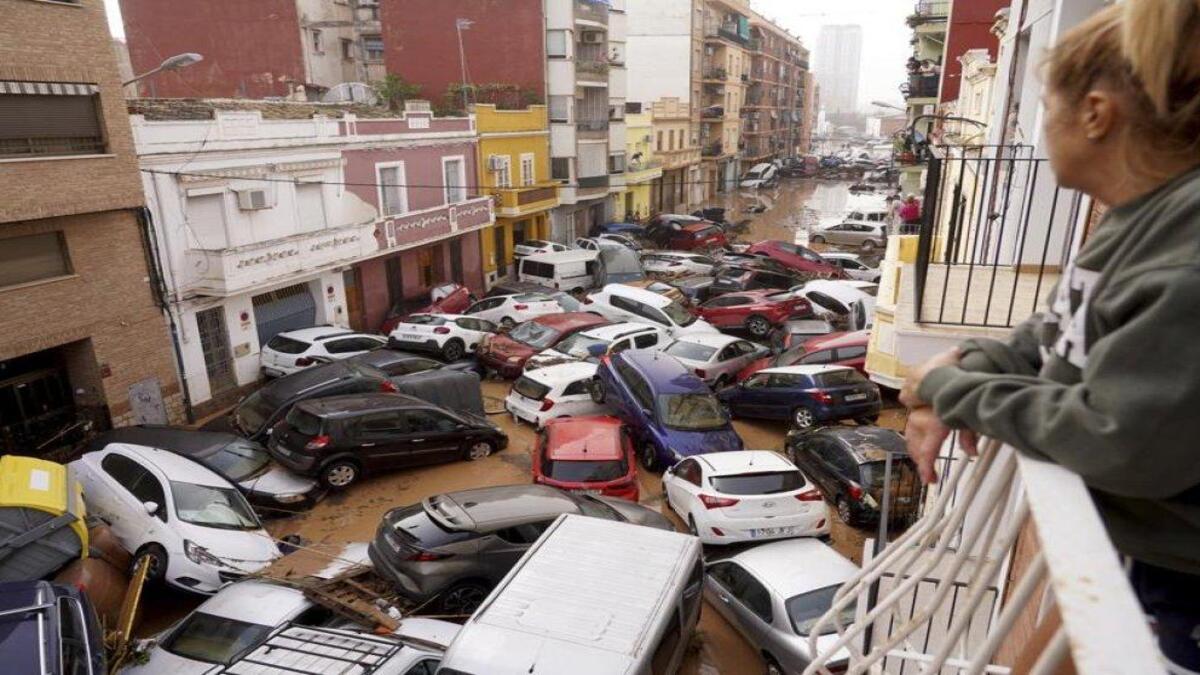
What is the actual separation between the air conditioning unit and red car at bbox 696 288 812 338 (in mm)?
11595

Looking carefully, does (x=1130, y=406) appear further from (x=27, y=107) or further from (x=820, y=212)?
(x=820, y=212)

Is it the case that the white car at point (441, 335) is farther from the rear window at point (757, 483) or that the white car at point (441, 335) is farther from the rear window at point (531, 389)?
the rear window at point (757, 483)

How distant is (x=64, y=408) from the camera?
13.8m

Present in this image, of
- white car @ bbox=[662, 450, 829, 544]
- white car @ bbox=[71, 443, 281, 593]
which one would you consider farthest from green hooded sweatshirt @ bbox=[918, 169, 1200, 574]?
white car @ bbox=[71, 443, 281, 593]

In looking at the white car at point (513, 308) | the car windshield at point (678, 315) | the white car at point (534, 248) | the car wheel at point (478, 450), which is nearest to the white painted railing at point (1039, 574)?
the car wheel at point (478, 450)

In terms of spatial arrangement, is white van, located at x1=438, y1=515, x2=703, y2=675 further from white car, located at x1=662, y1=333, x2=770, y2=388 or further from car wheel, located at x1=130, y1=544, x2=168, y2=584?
white car, located at x1=662, y1=333, x2=770, y2=388

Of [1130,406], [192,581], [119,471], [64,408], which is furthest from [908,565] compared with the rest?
[64,408]

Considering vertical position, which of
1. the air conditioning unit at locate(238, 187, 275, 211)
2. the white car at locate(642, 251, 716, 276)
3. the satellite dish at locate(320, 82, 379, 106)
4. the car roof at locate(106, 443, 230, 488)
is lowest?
the white car at locate(642, 251, 716, 276)

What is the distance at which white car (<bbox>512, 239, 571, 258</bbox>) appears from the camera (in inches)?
1085

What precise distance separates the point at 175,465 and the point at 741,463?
7.49 m

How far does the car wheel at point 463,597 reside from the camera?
761 centimetres

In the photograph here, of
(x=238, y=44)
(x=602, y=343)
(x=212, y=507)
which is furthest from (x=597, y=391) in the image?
(x=238, y=44)

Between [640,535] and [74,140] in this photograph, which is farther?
[74,140]

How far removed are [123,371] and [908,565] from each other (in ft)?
51.3
